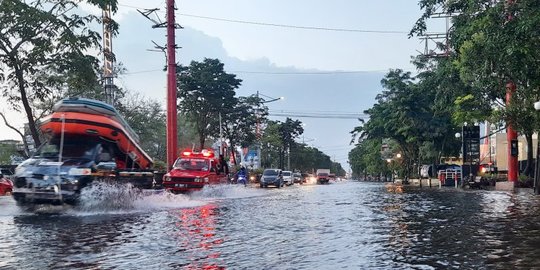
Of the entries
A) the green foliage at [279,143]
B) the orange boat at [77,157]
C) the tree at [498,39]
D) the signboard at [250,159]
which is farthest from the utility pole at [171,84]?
the green foliage at [279,143]

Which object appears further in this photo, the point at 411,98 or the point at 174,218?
the point at 411,98

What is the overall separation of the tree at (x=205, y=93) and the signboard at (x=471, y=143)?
2261 centimetres

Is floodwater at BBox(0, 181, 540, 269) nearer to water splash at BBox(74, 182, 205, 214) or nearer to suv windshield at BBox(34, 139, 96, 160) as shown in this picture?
water splash at BBox(74, 182, 205, 214)

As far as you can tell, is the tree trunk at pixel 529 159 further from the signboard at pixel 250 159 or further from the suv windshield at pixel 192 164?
the signboard at pixel 250 159

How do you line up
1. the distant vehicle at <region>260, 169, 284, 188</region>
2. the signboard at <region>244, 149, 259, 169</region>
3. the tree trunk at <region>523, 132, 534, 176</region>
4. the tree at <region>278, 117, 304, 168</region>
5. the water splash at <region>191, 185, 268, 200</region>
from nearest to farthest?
1. the water splash at <region>191, 185, 268, 200</region>
2. the tree trunk at <region>523, 132, 534, 176</region>
3. the distant vehicle at <region>260, 169, 284, 188</region>
4. the signboard at <region>244, 149, 259, 169</region>
5. the tree at <region>278, 117, 304, 168</region>

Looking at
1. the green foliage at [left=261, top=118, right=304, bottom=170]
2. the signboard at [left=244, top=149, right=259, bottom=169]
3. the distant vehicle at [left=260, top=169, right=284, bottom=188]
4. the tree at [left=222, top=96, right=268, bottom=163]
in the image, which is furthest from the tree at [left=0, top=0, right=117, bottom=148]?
the green foliage at [left=261, top=118, right=304, bottom=170]

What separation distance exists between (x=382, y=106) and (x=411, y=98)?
327 inches

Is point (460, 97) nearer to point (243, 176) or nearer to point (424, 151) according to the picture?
point (243, 176)

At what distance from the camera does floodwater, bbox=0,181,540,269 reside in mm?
7531

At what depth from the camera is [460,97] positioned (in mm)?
35938

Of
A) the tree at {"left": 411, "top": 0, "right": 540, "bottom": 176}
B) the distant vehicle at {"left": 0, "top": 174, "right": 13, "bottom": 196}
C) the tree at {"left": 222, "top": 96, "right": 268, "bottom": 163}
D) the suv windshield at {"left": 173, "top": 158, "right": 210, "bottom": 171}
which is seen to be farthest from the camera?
the tree at {"left": 222, "top": 96, "right": 268, "bottom": 163}

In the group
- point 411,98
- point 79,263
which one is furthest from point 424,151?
point 79,263

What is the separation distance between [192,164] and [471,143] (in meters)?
Result: 27.5

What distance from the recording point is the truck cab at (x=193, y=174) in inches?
950
